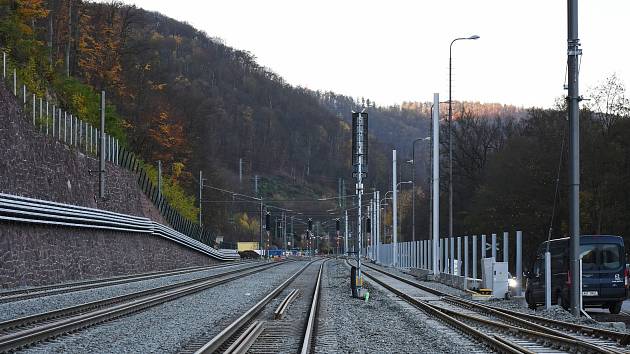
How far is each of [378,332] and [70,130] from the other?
126ft

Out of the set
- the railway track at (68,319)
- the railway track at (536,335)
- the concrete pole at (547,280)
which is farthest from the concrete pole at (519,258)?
the railway track at (68,319)

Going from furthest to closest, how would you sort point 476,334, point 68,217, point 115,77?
point 115,77
point 68,217
point 476,334

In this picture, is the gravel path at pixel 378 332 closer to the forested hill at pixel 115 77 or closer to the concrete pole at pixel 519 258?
the concrete pole at pixel 519 258

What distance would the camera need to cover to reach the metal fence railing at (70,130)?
1836 inches

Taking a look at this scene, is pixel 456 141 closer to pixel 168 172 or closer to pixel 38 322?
pixel 168 172

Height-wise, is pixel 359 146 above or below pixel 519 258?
above

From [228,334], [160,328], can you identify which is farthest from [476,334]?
[160,328]

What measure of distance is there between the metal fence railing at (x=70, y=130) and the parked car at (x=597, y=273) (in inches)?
1075

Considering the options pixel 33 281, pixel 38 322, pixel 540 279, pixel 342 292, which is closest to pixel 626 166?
pixel 342 292

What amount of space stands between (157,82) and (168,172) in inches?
410

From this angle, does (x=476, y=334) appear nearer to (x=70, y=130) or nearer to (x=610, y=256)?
(x=610, y=256)

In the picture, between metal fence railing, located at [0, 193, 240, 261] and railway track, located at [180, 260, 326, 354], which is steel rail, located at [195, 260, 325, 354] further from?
metal fence railing, located at [0, 193, 240, 261]

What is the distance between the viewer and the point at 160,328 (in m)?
20.6

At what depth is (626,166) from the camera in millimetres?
61781
